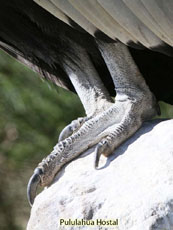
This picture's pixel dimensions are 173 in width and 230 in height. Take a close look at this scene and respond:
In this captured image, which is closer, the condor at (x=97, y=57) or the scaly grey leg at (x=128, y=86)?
the condor at (x=97, y=57)

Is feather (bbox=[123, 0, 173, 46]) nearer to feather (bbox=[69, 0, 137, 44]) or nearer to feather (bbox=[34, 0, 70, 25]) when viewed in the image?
feather (bbox=[69, 0, 137, 44])

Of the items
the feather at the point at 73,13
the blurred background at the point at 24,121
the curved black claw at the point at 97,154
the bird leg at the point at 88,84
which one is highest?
the feather at the point at 73,13

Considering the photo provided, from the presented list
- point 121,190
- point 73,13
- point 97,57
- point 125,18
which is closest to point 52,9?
point 73,13

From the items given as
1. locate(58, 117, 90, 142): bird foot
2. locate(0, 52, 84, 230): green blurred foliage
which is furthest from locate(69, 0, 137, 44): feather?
locate(0, 52, 84, 230): green blurred foliage

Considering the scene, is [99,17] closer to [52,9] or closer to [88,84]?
[52,9]

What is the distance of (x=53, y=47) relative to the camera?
287cm

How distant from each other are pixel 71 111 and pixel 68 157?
59.2 inches

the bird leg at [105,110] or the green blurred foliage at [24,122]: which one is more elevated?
the bird leg at [105,110]

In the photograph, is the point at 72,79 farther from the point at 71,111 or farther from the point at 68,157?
the point at 71,111

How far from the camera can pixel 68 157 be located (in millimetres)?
2557

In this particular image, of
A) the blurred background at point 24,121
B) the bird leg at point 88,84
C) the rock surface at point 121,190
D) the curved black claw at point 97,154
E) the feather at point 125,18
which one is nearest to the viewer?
the rock surface at point 121,190

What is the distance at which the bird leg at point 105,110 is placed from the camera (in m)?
2.52

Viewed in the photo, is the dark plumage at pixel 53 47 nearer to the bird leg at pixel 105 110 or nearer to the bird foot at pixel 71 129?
the bird leg at pixel 105 110

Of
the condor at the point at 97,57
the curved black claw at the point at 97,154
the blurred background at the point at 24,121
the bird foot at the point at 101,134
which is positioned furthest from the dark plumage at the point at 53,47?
the blurred background at the point at 24,121
